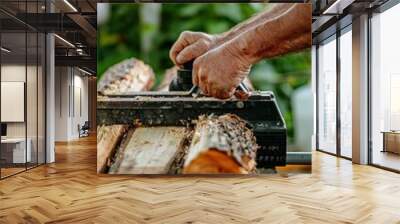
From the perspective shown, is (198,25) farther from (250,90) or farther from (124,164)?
(124,164)

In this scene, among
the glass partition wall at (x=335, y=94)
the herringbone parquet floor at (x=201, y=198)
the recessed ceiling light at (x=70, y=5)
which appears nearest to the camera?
the herringbone parquet floor at (x=201, y=198)

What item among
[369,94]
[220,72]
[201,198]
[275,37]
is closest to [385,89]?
[369,94]

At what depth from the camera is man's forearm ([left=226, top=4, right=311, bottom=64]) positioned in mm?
5562

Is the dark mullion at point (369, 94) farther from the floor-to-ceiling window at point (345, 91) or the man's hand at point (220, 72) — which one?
the man's hand at point (220, 72)

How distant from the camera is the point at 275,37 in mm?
5555

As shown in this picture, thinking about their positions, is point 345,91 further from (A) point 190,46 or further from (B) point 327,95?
(A) point 190,46

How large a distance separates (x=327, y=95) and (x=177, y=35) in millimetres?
5469

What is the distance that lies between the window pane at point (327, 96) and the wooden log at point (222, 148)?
4.49 meters

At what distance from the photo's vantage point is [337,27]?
8391mm

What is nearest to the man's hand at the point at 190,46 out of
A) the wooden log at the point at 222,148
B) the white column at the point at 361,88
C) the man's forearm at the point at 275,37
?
the man's forearm at the point at 275,37

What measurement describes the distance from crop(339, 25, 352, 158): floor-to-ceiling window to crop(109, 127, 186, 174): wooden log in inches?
171

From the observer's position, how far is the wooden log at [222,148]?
5422 millimetres

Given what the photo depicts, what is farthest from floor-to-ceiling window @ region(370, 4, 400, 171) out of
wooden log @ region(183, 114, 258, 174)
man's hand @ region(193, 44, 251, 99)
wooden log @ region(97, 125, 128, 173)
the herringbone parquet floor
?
wooden log @ region(97, 125, 128, 173)

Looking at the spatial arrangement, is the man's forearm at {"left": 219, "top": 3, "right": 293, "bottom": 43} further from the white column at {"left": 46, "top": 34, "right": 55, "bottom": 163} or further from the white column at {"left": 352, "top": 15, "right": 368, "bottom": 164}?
the white column at {"left": 46, "top": 34, "right": 55, "bottom": 163}
